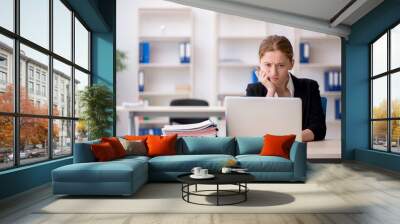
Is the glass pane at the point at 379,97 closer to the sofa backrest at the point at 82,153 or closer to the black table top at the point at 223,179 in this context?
the black table top at the point at 223,179

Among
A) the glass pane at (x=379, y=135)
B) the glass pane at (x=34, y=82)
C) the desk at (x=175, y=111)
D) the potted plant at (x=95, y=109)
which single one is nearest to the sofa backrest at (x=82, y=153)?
the glass pane at (x=34, y=82)

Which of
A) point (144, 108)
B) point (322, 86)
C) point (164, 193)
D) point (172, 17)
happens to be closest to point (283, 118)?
point (144, 108)

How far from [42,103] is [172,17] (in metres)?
4.69

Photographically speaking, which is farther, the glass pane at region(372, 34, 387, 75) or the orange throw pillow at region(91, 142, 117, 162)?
the glass pane at region(372, 34, 387, 75)

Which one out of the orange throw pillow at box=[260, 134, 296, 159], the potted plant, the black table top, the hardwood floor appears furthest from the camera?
the potted plant

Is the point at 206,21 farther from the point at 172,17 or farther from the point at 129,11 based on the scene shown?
the point at 129,11

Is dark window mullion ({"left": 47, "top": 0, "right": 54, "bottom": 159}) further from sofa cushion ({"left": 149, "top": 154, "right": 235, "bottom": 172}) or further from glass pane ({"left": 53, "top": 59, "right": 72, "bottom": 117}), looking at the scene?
sofa cushion ({"left": 149, "top": 154, "right": 235, "bottom": 172})

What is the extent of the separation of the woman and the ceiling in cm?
88

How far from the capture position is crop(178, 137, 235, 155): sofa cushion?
5.64 metres

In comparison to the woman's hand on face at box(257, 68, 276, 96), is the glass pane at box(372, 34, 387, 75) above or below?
above

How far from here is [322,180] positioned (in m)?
5.45

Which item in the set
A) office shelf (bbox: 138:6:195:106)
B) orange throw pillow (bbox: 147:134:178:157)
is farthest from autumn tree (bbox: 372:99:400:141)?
office shelf (bbox: 138:6:195:106)

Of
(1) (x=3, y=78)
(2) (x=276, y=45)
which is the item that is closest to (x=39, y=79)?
(1) (x=3, y=78)

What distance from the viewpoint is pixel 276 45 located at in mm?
8875
